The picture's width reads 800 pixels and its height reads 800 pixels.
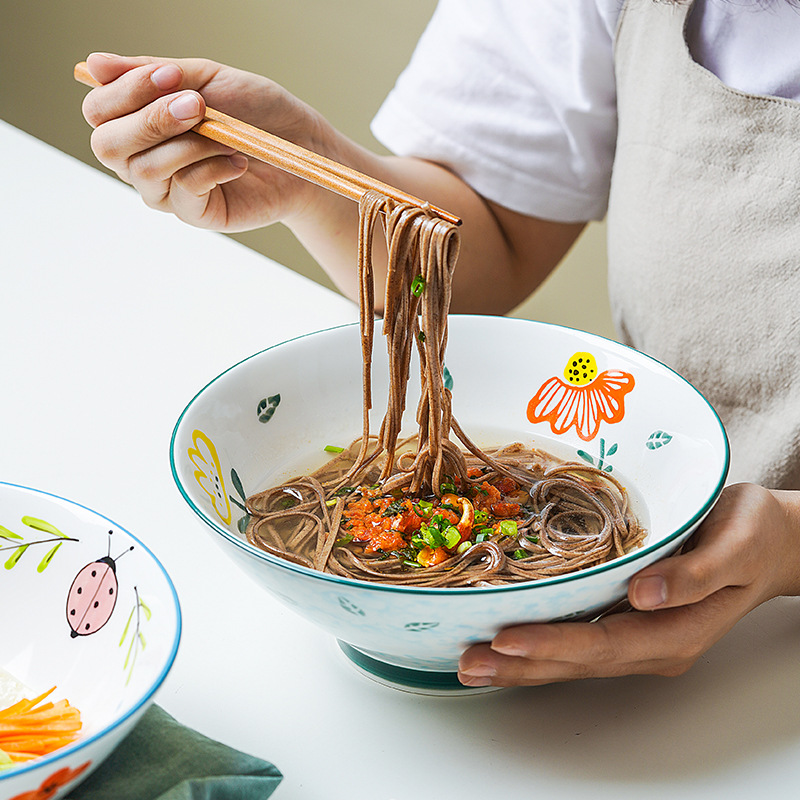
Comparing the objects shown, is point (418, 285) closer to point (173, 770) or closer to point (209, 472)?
point (209, 472)

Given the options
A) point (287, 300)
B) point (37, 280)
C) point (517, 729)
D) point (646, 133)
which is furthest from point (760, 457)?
point (37, 280)

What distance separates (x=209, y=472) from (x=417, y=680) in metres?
0.28

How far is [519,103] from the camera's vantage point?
148cm

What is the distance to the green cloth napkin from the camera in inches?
23.8

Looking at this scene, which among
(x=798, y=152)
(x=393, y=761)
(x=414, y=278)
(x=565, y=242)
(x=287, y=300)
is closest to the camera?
(x=393, y=761)

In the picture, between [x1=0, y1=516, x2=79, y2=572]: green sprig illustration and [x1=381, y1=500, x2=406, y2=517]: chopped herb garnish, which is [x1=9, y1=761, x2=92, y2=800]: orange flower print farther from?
[x1=381, y1=500, x2=406, y2=517]: chopped herb garnish

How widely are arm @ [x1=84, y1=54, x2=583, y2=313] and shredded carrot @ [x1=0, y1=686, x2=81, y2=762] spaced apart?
0.66 metres

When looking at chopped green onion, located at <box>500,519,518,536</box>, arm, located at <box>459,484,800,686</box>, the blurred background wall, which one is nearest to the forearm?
arm, located at <box>459,484,800,686</box>

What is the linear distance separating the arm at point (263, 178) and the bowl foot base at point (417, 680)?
0.65 meters

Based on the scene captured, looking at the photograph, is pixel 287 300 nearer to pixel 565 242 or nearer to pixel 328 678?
pixel 565 242

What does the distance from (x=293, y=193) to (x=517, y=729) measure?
0.88 m

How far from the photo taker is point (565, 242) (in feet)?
5.49

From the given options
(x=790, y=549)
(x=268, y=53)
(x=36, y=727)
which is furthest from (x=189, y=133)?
(x=268, y=53)

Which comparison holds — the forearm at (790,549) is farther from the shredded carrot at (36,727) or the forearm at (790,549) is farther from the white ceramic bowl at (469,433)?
the shredded carrot at (36,727)
